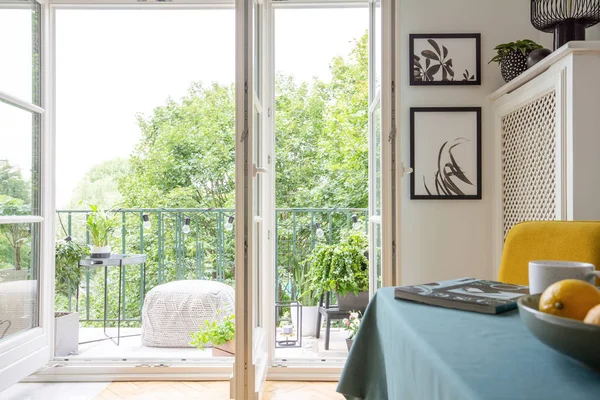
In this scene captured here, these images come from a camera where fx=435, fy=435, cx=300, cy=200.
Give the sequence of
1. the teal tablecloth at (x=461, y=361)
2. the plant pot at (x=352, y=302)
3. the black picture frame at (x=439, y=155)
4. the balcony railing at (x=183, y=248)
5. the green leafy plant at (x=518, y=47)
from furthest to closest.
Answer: the balcony railing at (x=183, y=248) → the plant pot at (x=352, y=302) → the black picture frame at (x=439, y=155) → the green leafy plant at (x=518, y=47) → the teal tablecloth at (x=461, y=361)

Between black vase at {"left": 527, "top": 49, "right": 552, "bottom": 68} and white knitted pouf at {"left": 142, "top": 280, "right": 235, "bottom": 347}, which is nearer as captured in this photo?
black vase at {"left": 527, "top": 49, "right": 552, "bottom": 68}

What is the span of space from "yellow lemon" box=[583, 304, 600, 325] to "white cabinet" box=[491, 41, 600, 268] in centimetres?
115

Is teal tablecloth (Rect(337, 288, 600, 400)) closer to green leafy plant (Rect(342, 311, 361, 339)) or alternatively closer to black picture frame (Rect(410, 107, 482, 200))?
black picture frame (Rect(410, 107, 482, 200))

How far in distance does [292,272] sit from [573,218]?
10.1ft

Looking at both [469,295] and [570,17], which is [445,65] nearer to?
[570,17]

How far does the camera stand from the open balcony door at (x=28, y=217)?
2.01m

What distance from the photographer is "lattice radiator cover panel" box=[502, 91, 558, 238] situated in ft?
5.31

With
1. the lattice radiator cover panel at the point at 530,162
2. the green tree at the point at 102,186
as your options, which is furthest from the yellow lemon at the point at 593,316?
the green tree at the point at 102,186

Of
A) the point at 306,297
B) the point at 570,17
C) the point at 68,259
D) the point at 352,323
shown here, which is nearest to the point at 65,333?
the point at 68,259

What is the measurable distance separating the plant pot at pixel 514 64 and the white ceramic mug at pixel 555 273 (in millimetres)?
1475

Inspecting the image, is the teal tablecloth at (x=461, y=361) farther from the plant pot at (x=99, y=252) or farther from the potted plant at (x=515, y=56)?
the plant pot at (x=99, y=252)

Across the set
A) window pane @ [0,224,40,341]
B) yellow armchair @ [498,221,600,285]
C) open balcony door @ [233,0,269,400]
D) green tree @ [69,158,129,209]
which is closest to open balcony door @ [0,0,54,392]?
window pane @ [0,224,40,341]

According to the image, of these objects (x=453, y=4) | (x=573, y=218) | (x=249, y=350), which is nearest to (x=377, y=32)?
(x=453, y=4)

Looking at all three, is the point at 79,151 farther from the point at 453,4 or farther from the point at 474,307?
the point at 474,307
